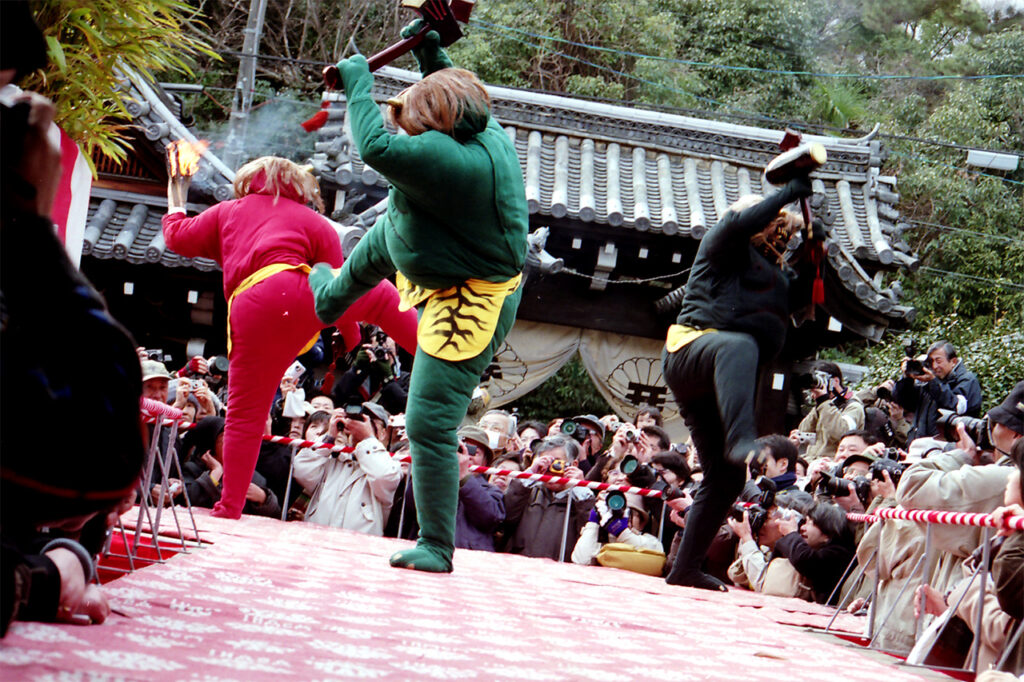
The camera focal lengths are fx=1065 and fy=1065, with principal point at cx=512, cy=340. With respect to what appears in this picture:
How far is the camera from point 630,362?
11.0 meters

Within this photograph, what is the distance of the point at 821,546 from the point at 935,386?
108 inches

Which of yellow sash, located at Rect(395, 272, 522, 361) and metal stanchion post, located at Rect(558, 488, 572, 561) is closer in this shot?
yellow sash, located at Rect(395, 272, 522, 361)

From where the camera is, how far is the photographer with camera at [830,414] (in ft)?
28.4

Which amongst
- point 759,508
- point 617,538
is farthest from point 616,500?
point 759,508

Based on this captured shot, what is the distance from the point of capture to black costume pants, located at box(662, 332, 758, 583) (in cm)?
425

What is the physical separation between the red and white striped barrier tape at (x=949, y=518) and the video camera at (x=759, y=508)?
169 cm

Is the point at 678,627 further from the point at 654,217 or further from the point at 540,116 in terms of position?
the point at 540,116

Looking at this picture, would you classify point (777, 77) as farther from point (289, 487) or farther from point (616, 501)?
point (289, 487)

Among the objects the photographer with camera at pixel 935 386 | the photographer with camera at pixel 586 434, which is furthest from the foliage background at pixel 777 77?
the photographer with camera at pixel 935 386

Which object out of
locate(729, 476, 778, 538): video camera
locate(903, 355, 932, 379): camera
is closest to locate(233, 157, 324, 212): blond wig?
locate(729, 476, 778, 538): video camera

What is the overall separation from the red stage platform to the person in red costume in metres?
0.55

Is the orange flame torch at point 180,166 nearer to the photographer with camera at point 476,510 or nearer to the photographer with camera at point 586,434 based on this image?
the photographer with camera at point 476,510

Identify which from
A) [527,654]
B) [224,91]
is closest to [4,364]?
[527,654]

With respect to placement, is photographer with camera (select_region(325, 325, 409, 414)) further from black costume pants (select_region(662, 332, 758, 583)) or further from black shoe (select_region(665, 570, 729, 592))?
black costume pants (select_region(662, 332, 758, 583))
